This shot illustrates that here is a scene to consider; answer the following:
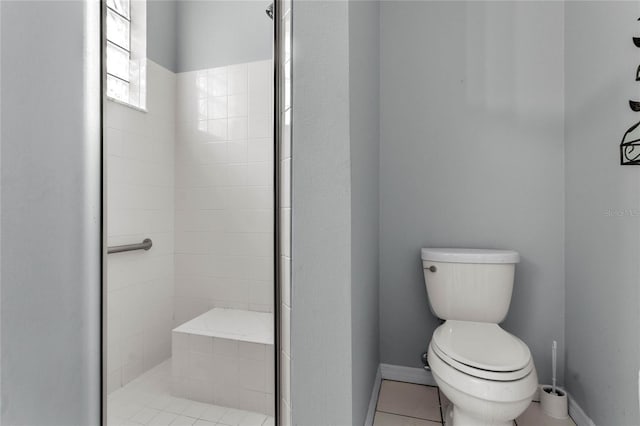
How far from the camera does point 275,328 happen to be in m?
1.03

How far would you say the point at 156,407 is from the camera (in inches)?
32.4

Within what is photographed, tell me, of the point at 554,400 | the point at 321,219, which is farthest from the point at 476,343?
the point at 321,219

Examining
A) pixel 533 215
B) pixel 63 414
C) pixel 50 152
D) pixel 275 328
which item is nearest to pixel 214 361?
pixel 275 328

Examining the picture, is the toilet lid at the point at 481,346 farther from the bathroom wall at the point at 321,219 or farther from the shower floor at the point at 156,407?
the shower floor at the point at 156,407

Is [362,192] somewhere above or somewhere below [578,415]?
above

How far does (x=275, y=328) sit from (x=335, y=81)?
76 centimetres

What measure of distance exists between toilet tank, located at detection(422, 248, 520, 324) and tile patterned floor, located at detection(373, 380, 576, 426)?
1.34ft

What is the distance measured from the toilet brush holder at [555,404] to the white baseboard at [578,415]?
0.06 ft

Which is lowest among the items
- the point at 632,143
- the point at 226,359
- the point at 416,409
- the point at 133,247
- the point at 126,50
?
the point at 416,409

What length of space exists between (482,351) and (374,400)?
0.56m

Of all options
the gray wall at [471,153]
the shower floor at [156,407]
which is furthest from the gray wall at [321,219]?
the gray wall at [471,153]

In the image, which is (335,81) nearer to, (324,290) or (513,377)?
(324,290)

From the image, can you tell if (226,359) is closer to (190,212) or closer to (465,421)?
(190,212)

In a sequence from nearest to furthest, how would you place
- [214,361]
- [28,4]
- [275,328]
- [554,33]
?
1. [28,4]
2. [214,361]
3. [275,328]
4. [554,33]
